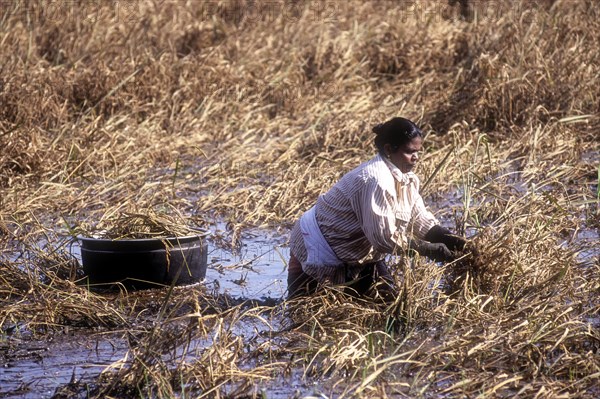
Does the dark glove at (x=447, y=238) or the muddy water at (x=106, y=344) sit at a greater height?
the dark glove at (x=447, y=238)

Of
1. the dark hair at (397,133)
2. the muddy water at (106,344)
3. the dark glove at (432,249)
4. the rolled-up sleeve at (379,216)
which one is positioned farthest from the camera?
the dark glove at (432,249)

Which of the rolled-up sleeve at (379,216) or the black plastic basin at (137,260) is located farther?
the black plastic basin at (137,260)

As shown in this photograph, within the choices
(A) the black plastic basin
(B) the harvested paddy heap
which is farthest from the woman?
(A) the black plastic basin

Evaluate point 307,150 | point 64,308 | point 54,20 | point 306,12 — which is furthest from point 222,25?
point 64,308

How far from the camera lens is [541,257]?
6.45 metres

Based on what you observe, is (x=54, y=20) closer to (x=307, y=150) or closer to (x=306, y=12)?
(x=306, y=12)

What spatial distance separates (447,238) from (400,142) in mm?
643

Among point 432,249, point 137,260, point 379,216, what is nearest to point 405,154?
point 379,216

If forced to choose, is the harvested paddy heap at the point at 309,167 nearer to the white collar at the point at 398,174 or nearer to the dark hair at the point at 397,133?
the white collar at the point at 398,174

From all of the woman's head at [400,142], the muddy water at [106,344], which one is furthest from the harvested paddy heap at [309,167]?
A: the woman's head at [400,142]

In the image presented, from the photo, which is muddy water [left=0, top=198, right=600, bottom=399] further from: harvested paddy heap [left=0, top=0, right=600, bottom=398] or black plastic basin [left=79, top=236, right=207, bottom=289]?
black plastic basin [left=79, top=236, right=207, bottom=289]

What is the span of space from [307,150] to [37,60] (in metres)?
3.53

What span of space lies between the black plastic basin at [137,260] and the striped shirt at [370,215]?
32.0 inches

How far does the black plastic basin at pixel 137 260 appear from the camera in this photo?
679 centimetres
